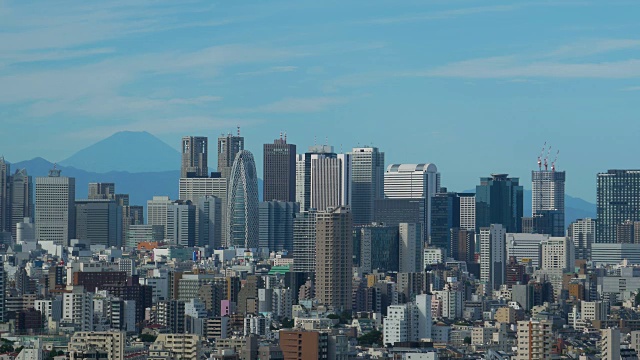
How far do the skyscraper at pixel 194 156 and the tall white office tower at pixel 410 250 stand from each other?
48.2 m

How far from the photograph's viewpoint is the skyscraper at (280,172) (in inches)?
6191

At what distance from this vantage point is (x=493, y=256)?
123 meters

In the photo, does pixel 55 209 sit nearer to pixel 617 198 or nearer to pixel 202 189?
pixel 202 189

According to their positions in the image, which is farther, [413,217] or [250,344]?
[413,217]

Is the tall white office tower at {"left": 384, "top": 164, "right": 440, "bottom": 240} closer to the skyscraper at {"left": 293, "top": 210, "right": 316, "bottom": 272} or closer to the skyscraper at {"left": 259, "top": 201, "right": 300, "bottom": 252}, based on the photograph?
the skyscraper at {"left": 259, "top": 201, "right": 300, "bottom": 252}

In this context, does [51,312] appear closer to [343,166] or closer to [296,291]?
[296,291]

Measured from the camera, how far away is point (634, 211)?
512 feet

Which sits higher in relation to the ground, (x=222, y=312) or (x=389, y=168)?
(x=389, y=168)

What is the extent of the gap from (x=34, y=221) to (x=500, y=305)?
70.9 m

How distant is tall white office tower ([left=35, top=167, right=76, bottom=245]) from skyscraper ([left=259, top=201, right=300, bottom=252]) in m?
14.8

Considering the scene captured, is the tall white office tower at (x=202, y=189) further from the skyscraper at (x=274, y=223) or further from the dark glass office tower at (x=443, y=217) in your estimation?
the dark glass office tower at (x=443, y=217)

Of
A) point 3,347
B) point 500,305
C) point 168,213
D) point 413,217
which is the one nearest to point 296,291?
point 500,305

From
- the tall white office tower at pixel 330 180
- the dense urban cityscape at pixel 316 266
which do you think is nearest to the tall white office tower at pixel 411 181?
the dense urban cityscape at pixel 316 266

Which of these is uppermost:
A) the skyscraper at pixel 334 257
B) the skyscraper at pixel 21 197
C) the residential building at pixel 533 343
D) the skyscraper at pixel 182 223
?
the skyscraper at pixel 21 197
